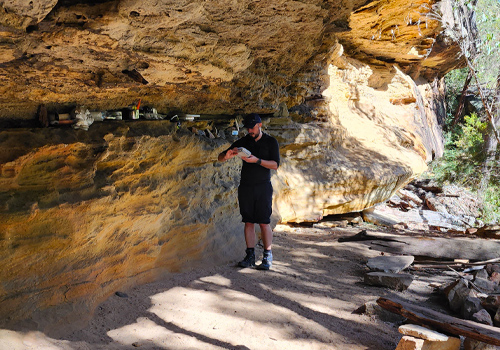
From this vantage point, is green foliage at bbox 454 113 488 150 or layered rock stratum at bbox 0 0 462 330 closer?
layered rock stratum at bbox 0 0 462 330

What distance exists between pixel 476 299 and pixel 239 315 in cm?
199

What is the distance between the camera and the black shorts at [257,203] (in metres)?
4.18

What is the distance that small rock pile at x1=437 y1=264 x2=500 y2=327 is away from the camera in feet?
9.74

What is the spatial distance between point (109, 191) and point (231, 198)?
2.04m

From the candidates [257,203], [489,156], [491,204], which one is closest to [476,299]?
[257,203]

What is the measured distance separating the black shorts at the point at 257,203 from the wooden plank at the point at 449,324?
5.40 feet

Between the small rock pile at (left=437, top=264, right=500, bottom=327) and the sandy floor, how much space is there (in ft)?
1.37

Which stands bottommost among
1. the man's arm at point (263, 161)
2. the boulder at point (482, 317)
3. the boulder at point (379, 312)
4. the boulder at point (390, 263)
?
the boulder at point (379, 312)

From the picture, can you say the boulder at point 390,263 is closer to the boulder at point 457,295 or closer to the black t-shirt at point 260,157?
the boulder at point 457,295

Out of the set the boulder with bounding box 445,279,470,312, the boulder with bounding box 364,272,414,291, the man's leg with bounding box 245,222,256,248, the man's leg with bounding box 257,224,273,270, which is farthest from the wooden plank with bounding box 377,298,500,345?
the man's leg with bounding box 245,222,256,248

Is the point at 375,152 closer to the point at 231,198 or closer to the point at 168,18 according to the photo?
the point at 231,198

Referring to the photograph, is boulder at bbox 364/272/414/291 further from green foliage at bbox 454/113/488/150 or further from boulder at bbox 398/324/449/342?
green foliage at bbox 454/113/488/150

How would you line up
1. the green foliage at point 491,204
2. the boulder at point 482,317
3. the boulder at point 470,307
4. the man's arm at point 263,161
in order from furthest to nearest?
the green foliage at point 491,204 < the man's arm at point 263,161 < the boulder at point 470,307 < the boulder at point 482,317

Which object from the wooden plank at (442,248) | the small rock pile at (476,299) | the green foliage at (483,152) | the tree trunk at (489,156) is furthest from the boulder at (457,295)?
the tree trunk at (489,156)
